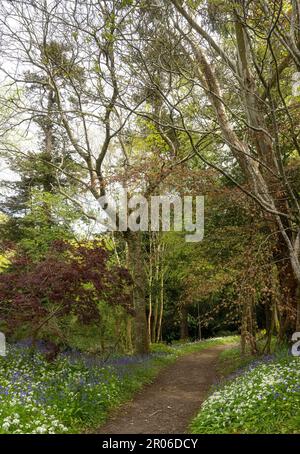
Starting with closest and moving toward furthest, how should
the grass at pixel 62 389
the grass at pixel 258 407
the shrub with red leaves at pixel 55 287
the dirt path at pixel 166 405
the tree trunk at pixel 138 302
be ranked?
the grass at pixel 258 407
the grass at pixel 62 389
the dirt path at pixel 166 405
the shrub with red leaves at pixel 55 287
the tree trunk at pixel 138 302

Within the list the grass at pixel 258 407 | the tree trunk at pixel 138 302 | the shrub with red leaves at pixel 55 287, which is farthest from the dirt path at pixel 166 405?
the shrub with red leaves at pixel 55 287

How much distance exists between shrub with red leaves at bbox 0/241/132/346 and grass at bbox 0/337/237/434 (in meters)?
0.99

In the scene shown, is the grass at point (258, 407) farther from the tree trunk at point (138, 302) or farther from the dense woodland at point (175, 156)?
the tree trunk at point (138, 302)

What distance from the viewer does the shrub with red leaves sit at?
7820mm

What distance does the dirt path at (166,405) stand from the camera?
6617 millimetres

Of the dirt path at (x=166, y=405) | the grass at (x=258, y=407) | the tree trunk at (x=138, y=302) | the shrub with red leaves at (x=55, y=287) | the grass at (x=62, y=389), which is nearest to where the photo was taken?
the grass at (x=258, y=407)

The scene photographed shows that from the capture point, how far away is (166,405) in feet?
26.6

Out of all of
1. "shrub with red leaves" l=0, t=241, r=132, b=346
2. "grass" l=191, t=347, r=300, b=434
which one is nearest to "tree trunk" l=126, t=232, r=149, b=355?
"shrub with red leaves" l=0, t=241, r=132, b=346

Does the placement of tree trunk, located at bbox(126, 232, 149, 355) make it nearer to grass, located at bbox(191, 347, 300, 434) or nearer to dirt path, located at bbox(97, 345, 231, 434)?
dirt path, located at bbox(97, 345, 231, 434)

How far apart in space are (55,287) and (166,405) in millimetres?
3356

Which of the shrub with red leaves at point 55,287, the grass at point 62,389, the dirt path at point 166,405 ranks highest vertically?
the shrub with red leaves at point 55,287

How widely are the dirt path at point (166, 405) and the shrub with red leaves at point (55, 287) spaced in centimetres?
207
